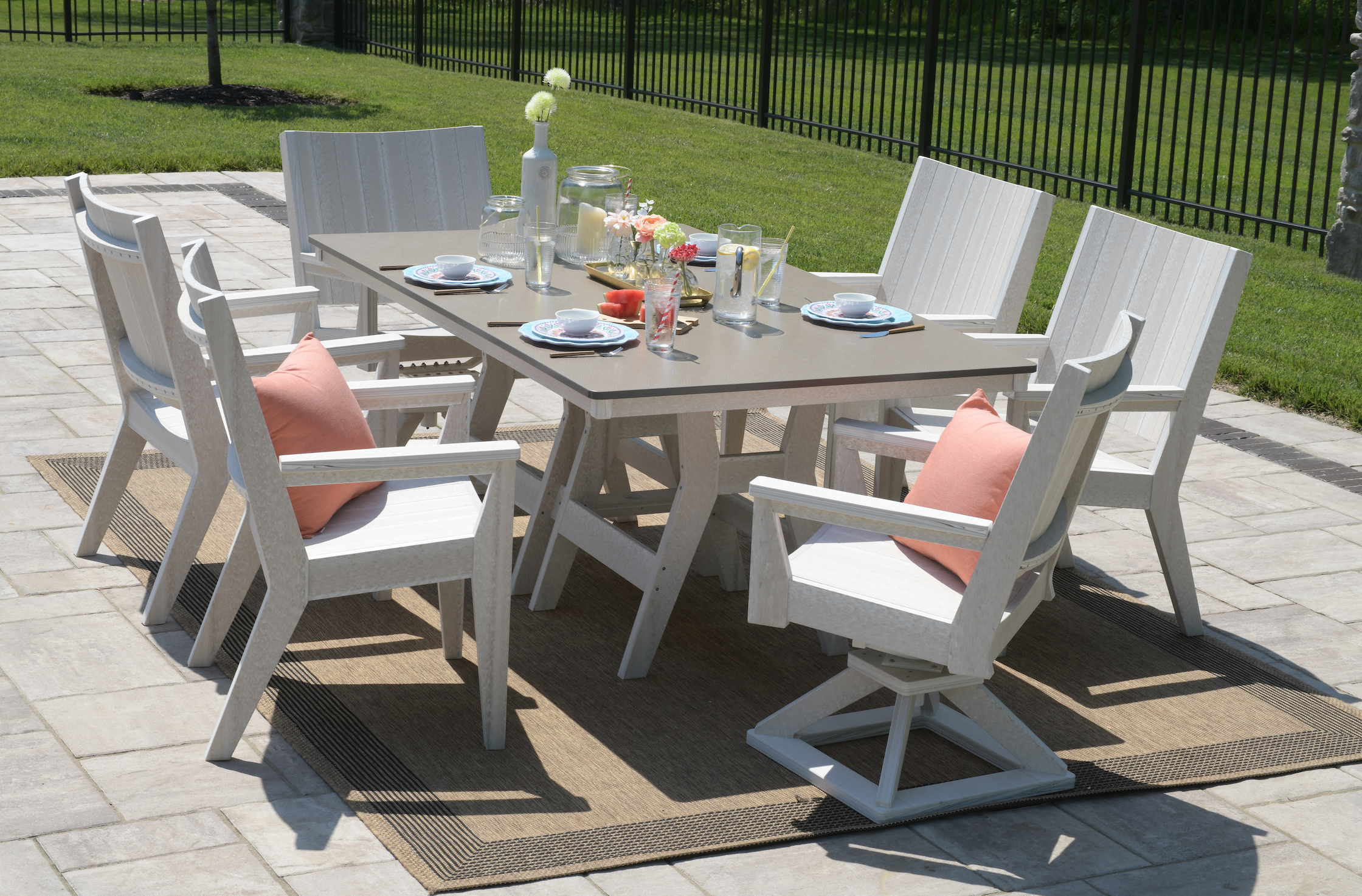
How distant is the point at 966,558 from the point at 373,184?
3148mm

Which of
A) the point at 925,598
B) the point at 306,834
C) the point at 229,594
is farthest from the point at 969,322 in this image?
the point at 306,834

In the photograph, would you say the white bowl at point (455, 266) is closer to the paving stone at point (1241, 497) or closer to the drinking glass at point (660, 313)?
the drinking glass at point (660, 313)

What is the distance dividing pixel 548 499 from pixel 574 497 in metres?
0.19

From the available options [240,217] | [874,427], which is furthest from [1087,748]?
[240,217]

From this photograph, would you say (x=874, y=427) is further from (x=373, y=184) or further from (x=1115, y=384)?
(x=373, y=184)

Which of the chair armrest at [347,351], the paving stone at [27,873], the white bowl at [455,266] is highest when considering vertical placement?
the white bowl at [455,266]

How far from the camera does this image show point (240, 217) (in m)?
8.95

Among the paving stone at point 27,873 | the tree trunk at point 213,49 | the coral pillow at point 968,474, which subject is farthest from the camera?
the tree trunk at point 213,49

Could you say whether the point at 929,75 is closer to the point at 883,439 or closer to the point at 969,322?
the point at 969,322

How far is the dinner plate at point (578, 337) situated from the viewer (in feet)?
12.1

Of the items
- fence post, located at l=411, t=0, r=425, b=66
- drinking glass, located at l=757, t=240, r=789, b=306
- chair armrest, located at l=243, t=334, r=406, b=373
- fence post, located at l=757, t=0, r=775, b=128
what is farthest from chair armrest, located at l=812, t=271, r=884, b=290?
fence post, located at l=411, t=0, r=425, b=66

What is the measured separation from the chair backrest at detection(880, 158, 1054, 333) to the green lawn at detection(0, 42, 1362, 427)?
205 cm

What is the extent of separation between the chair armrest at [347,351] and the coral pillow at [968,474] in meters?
1.54

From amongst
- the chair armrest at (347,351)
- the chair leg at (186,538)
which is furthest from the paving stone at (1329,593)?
the chair leg at (186,538)
